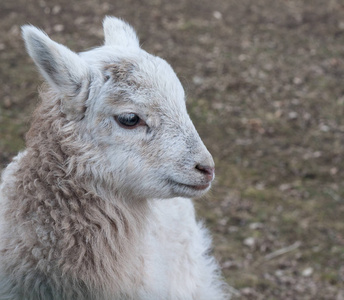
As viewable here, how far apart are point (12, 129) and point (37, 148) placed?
4.45 m

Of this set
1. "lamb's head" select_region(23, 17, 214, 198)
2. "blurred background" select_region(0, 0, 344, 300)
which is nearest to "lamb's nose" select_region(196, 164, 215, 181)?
"lamb's head" select_region(23, 17, 214, 198)

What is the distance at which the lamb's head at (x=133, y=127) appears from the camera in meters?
3.52

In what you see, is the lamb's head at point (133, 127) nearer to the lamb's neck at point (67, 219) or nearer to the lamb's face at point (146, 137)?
the lamb's face at point (146, 137)

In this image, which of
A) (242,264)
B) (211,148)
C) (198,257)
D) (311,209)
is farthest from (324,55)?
(198,257)

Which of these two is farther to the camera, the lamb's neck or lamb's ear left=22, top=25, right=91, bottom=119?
the lamb's neck

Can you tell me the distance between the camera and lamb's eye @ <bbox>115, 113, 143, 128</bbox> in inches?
139

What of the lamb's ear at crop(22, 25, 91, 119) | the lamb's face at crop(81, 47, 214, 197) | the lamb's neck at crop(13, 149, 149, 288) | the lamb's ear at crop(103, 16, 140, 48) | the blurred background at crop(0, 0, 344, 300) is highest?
the lamb's ear at crop(22, 25, 91, 119)

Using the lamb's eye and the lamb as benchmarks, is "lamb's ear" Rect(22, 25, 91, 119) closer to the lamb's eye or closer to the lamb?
the lamb

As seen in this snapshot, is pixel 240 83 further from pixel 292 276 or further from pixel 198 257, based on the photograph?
pixel 198 257

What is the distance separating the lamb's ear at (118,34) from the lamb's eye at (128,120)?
70 centimetres

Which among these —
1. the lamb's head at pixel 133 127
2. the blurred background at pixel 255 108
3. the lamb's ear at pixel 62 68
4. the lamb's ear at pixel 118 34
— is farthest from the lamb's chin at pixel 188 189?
the blurred background at pixel 255 108

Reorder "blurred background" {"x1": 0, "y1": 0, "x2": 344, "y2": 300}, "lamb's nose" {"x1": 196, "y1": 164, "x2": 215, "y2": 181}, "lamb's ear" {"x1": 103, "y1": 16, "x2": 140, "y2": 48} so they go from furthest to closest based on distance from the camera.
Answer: "blurred background" {"x1": 0, "y1": 0, "x2": 344, "y2": 300}
"lamb's ear" {"x1": 103, "y1": 16, "x2": 140, "y2": 48}
"lamb's nose" {"x1": 196, "y1": 164, "x2": 215, "y2": 181}

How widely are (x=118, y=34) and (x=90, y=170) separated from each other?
1113mm

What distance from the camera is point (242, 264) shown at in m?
6.23
